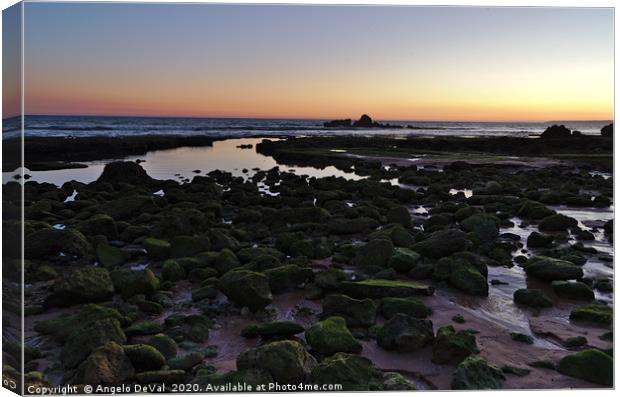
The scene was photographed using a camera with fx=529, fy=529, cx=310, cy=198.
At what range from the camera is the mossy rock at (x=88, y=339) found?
4707mm

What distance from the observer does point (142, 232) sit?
9211 mm

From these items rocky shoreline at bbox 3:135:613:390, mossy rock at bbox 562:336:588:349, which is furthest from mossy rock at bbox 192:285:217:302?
mossy rock at bbox 562:336:588:349

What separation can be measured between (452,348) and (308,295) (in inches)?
82.7

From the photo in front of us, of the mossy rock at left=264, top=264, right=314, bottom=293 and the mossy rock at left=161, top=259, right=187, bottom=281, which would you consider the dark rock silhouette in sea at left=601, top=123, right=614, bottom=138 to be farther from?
the mossy rock at left=161, top=259, right=187, bottom=281

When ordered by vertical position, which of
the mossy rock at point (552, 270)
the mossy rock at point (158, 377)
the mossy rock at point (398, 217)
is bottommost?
the mossy rock at point (158, 377)

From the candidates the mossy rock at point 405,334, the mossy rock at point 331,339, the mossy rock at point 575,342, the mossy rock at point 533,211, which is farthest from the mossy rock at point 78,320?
the mossy rock at point 533,211

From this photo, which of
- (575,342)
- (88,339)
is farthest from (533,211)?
(88,339)

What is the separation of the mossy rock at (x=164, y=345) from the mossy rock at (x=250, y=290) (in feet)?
3.76

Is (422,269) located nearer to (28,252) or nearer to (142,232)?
→ (142,232)

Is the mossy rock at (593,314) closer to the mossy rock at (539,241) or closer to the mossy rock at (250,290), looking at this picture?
the mossy rock at (539,241)

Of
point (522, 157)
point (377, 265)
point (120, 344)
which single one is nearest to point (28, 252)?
point (120, 344)

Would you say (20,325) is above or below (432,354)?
above

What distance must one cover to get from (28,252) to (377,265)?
5045mm

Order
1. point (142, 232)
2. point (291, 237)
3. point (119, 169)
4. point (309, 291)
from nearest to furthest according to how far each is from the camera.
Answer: point (309, 291) → point (291, 237) → point (142, 232) → point (119, 169)
